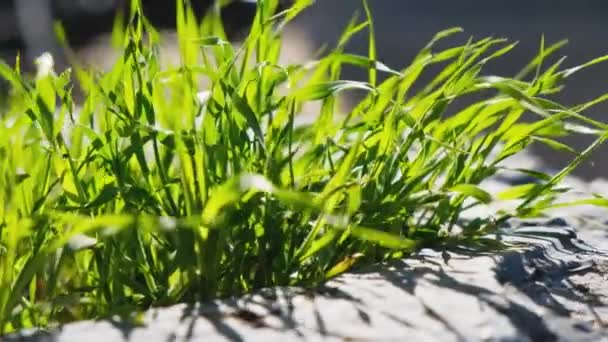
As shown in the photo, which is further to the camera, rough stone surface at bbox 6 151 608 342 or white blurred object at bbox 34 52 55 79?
white blurred object at bbox 34 52 55 79

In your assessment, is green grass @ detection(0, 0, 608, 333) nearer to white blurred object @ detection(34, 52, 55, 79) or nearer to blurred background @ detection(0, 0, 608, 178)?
white blurred object @ detection(34, 52, 55, 79)

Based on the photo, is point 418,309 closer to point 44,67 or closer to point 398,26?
point 44,67

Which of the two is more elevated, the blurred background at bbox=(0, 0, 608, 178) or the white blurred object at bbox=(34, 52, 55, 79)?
the white blurred object at bbox=(34, 52, 55, 79)

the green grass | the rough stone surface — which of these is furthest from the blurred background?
the rough stone surface

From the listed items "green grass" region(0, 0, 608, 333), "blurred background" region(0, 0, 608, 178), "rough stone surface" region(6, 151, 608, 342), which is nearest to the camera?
"rough stone surface" region(6, 151, 608, 342)

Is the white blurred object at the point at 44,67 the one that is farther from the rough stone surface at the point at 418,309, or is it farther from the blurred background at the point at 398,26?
the blurred background at the point at 398,26

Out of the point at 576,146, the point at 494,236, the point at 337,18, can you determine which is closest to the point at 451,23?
the point at 337,18

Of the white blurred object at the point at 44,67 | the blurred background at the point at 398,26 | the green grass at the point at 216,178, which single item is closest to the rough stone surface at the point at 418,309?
the green grass at the point at 216,178
